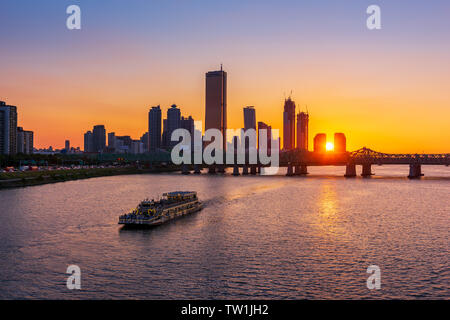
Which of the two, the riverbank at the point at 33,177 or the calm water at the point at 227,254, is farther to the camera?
the riverbank at the point at 33,177

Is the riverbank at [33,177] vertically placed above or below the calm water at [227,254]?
above

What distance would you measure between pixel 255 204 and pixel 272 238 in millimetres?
44044

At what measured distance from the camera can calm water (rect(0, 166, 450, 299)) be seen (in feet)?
112

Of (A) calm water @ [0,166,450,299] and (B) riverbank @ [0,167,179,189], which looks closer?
(A) calm water @ [0,166,450,299]

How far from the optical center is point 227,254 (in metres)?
46.2

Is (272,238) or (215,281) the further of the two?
(272,238)

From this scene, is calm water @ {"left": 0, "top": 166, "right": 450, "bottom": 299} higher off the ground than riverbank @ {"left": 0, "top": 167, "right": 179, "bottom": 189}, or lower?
lower

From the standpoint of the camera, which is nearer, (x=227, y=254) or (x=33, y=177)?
(x=227, y=254)

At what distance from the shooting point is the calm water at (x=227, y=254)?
3425 centimetres

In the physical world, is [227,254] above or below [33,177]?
below

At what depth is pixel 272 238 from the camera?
55.5 m

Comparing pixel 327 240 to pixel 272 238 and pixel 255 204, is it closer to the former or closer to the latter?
pixel 272 238
